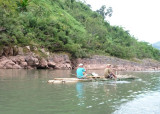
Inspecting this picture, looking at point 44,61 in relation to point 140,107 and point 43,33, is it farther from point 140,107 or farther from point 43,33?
point 140,107

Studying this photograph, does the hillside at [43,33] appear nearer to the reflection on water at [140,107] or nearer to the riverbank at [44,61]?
the riverbank at [44,61]

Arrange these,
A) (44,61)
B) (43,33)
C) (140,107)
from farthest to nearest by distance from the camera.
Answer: (43,33)
(44,61)
(140,107)

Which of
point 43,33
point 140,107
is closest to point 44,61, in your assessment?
point 43,33

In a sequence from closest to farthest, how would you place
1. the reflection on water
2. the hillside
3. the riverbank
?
the reflection on water < the riverbank < the hillside

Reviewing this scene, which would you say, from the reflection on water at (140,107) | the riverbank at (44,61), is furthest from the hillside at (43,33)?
the reflection on water at (140,107)

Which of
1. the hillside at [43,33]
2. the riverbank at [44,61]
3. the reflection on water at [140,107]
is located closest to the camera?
the reflection on water at [140,107]

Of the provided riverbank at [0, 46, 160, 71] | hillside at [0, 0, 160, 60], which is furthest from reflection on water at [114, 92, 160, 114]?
hillside at [0, 0, 160, 60]

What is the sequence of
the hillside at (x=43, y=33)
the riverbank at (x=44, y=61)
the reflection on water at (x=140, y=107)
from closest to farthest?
1. the reflection on water at (x=140, y=107)
2. the riverbank at (x=44, y=61)
3. the hillside at (x=43, y=33)

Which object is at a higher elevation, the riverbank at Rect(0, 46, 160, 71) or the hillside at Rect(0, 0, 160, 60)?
the hillside at Rect(0, 0, 160, 60)

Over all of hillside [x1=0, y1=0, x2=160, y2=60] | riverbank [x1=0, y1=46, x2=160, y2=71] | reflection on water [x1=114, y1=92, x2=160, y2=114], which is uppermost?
hillside [x1=0, y1=0, x2=160, y2=60]

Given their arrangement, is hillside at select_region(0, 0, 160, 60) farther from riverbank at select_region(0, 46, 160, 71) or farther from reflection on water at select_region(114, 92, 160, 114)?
reflection on water at select_region(114, 92, 160, 114)

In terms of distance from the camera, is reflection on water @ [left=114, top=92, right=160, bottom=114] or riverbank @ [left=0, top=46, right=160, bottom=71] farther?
riverbank @ [left=0, top=46, right=160, bottom=71]

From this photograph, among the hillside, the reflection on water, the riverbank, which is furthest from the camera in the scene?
the hillside

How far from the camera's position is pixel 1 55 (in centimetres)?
3180
